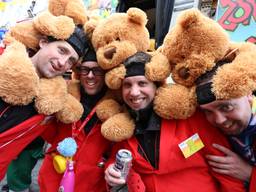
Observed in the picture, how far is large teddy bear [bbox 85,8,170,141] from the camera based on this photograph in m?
1.47

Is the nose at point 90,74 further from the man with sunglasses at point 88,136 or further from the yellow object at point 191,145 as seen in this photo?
the yellow object at point 191,145

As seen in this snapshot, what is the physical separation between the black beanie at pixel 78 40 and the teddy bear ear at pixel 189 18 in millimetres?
615

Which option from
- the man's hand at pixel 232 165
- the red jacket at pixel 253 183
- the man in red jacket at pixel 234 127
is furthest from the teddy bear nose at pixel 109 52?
the red jacket at pixel 253 183

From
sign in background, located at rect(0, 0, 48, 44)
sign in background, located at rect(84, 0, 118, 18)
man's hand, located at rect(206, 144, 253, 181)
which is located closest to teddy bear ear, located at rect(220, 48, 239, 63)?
man's hand, located at rect(206, 144, 253, 181)

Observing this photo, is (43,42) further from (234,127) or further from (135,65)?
(234,127)

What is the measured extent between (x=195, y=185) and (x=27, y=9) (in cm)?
455

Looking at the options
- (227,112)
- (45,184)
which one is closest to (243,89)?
(227,112)

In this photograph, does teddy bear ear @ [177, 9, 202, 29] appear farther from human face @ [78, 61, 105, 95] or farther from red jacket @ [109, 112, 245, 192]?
human face @ [78, 61, 105, 95]

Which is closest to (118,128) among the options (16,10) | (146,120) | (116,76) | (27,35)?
(146,120)

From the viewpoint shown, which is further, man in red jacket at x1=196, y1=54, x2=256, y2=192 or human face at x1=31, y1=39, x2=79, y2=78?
human face at x1=31, y1=39, x2=79, y2=78

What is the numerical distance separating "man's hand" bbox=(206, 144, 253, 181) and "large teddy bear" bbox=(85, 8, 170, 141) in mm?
457

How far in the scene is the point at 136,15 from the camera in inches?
60.9

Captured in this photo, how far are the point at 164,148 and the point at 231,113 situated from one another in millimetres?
362

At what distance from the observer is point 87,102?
5.74ft
